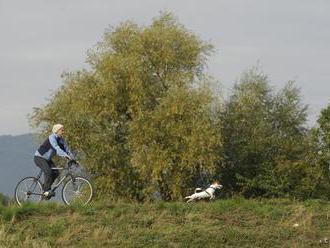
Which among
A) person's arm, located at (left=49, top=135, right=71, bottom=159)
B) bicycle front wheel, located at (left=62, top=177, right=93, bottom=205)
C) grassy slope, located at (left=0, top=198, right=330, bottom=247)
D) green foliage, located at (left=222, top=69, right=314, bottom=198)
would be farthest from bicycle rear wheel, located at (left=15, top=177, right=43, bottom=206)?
green foliage, located at (left=222, top=69, right=314, bottom=198)

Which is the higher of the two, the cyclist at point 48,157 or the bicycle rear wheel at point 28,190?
the cyclist at point 48,157

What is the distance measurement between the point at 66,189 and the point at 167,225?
3.55 m

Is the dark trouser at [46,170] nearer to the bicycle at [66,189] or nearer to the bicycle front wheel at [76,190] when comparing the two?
the bicycle at [66,189]

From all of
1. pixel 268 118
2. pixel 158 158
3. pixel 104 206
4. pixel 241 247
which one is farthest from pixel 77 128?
pixel 241 247

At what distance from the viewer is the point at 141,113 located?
36.8 m

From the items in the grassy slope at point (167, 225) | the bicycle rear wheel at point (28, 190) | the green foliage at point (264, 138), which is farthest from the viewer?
the green foliage at point (264, 138)

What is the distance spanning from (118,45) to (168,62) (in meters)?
3.32

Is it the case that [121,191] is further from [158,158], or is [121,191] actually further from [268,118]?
[268,118]

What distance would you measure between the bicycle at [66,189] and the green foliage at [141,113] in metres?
18.1

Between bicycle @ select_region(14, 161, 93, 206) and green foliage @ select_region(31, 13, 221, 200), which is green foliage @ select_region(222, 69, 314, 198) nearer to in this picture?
green foliage @ select_region(31, 13, 221, 200)

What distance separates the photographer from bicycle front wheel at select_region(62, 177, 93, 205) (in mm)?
16984

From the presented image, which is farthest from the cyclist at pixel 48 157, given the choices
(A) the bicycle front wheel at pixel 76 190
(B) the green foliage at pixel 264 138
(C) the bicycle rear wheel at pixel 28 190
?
(B) the green foliage at pixel 264 138

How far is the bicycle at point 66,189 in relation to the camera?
17016mm

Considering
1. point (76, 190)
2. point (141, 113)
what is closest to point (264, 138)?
point (141, 113)
